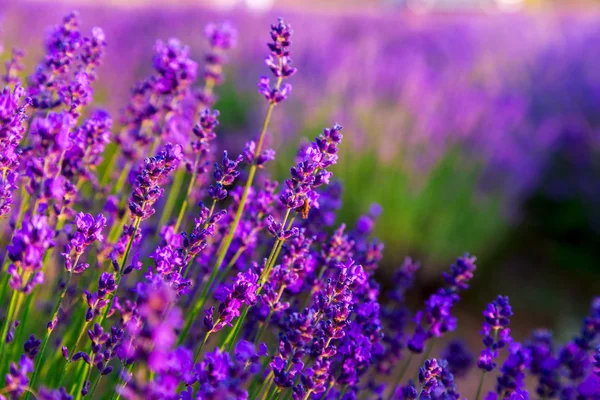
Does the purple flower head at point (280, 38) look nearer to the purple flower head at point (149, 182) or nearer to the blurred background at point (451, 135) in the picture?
the purple flower head at point (149, 182)

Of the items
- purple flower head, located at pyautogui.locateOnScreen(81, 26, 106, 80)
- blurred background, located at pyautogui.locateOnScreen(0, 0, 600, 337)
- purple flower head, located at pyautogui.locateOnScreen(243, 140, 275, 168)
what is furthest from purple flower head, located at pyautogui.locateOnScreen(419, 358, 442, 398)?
blurred background, located at pyautogui.locateOnScreen(0, 0, 600, 337)

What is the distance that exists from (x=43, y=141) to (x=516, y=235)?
484 centimetres

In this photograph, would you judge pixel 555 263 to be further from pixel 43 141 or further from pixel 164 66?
pixel 43 141

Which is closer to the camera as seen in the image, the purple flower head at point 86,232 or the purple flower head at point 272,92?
the purple flower head at point 86,232

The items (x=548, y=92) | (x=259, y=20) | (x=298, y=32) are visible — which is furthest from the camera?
(x=259, y=20)

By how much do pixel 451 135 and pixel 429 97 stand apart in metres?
0.32

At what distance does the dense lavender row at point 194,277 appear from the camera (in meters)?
0.96

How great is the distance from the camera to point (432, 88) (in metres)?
4.81

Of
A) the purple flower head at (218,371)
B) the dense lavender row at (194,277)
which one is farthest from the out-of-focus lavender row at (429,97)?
the purple flower head at (218,371)

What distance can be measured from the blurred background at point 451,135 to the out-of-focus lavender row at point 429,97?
0.02 meters

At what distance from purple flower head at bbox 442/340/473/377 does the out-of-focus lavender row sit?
6.93 ft

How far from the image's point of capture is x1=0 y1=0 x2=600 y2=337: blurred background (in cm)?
415

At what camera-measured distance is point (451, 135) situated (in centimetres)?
448

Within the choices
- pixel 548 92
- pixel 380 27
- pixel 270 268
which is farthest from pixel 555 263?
pixel 270 268
